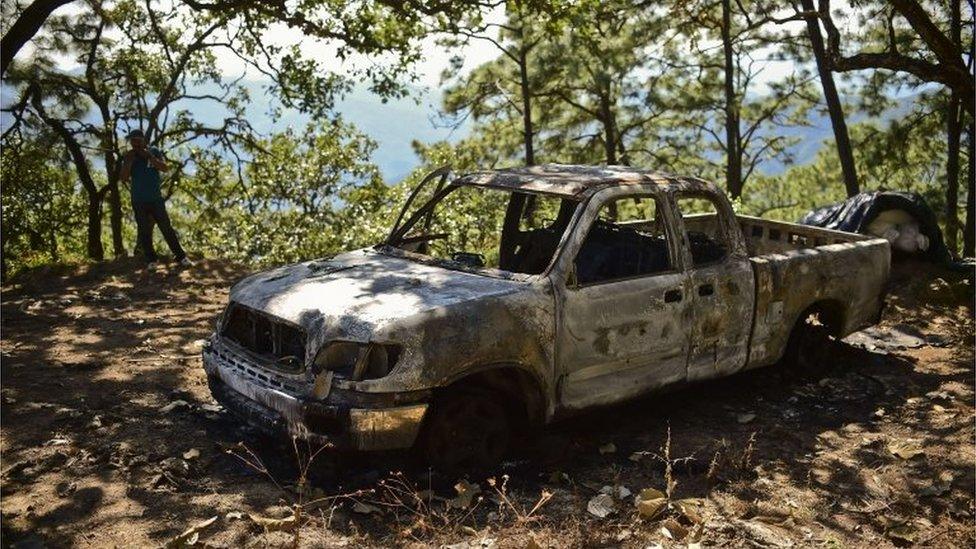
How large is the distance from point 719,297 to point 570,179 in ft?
4.47

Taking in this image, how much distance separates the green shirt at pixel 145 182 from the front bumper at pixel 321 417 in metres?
6.42

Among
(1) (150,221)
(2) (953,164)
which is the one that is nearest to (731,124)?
(2) (953,164)

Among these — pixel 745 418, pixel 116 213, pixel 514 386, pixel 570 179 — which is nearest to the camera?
pixel 514 386

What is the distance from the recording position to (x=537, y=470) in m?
5.01

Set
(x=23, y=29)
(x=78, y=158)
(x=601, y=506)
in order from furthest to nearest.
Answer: (x=78, y=158)
(x=23, y=29)
(x=601, y=506)

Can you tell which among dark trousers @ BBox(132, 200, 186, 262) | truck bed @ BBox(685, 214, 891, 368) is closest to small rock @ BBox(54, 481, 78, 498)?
truck bed @ BBox(685, 214, 891, 368)

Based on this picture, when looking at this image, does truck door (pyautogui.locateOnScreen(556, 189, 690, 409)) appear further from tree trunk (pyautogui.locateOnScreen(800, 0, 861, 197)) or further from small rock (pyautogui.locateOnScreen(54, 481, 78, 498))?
tree trunk (pyautogui.locateOnScreen(800, 0, 861, 197))

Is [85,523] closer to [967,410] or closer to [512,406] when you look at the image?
[512,406]

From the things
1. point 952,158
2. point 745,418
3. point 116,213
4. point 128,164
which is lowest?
point 745,418

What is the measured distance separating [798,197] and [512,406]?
48.2 metres

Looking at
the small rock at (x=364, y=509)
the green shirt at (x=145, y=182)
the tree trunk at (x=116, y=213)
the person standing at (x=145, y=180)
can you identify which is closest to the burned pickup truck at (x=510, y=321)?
the small rock at (x=364, y=509)

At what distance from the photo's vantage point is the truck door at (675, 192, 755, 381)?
5656mm

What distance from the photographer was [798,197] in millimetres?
48969

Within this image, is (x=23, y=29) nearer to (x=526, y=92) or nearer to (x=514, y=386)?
(x=514, y=386)
